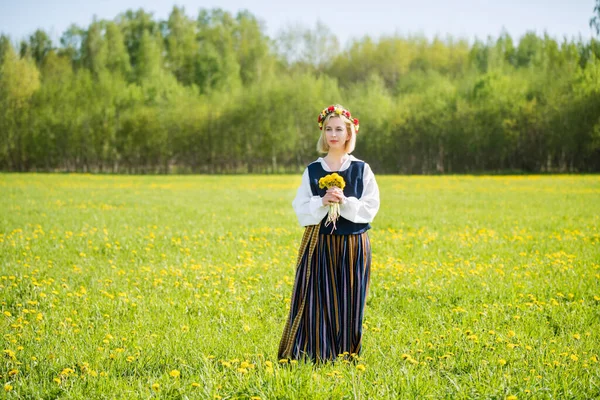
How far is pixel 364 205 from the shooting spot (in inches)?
183

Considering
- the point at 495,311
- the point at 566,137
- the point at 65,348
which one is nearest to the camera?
the point at 65,348

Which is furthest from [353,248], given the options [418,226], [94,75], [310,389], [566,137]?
[94,75]

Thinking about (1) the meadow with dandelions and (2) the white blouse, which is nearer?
(1) the meadow with dandelions

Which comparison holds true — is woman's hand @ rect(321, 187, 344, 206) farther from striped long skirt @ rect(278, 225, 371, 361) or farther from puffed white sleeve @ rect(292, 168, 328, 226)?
striped long skirt @ rect(278, 225, 371, 361)

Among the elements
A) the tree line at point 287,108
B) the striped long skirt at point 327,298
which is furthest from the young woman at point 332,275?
the tree line at point 287,108

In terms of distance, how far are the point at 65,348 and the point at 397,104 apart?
71.5 meters

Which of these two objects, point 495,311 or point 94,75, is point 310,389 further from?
point 94,75

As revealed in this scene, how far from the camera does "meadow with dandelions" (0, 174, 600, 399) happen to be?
4.16 m

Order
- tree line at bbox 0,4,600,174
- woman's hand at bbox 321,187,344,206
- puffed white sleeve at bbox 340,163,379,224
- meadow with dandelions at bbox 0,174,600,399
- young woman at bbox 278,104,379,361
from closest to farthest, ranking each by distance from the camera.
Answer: meadow with dandelions at bbox 0,174,600,399 → woman's hand at bbox 321,187,344,206 → puffed white sleeve at bbox 340,163,379,224 → young woman at bbox 278,104,379,361 → tree line at bbox 0,4,600,174

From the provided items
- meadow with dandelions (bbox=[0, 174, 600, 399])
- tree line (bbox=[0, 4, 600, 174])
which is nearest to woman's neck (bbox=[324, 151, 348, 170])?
meadow with dandelions (bbox=[0, 174, 600, 399])

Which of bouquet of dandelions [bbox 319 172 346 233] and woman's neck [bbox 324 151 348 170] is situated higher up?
woman's neck [bbox 324 151 348 170]

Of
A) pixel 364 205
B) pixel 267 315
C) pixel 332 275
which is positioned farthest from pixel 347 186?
pixel 267 315

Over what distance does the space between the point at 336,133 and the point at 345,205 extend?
25.7 inches

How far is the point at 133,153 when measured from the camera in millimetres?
76625
